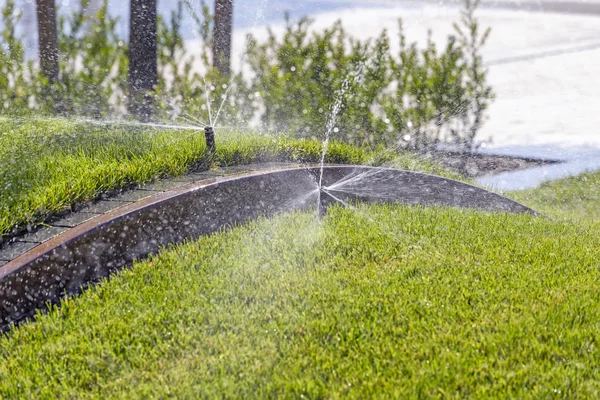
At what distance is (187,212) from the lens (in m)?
4.64

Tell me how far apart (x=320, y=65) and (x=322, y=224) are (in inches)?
146

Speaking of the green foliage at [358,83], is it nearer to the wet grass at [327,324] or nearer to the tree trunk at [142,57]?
the tree trunk at [142,57]

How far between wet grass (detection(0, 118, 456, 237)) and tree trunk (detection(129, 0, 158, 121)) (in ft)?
4.14

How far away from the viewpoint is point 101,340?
338cm

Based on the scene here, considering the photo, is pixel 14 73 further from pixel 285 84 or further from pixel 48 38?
pixel 285 84

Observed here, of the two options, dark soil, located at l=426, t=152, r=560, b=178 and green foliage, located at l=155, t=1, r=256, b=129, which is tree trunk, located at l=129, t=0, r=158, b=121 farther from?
dark soil, located at l=426, t=152, r=560, b=178

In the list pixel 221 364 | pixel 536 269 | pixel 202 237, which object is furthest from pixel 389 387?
pixel 202 237

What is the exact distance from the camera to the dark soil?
9.43 metres

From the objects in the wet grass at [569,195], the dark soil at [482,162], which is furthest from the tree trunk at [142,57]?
the wet grass at [569,195]

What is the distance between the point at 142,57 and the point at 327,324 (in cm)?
541

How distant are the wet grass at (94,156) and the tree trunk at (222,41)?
1969 mm

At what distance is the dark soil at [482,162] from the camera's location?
943 cm

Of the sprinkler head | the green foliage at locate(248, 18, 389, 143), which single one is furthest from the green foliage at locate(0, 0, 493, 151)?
the sprinkler head

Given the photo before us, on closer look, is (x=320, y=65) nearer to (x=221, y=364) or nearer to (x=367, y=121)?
(x=367, y=121)
